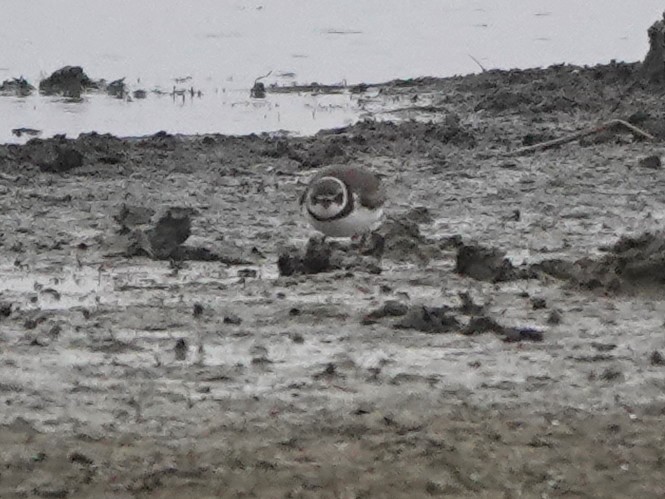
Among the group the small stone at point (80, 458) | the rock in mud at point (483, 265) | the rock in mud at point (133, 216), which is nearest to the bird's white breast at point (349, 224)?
the rock in mud at point (133, 216)

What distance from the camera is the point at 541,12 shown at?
85.1 feet

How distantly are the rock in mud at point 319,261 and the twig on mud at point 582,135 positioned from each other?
4.11 meters

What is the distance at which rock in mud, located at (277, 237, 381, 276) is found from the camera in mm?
8391

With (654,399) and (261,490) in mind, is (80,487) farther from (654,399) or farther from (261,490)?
(654,399)

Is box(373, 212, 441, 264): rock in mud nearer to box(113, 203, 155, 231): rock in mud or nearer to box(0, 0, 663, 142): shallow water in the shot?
box(113, 203, 155, 231): rock in mud

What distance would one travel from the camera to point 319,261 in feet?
27.6

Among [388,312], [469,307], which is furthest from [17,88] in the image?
[469,307]

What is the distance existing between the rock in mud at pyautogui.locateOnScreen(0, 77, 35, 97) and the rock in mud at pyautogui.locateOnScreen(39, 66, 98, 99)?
15 centimetres

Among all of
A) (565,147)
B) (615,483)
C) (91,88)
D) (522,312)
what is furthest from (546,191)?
(91,88)

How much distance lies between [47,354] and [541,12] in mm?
20092

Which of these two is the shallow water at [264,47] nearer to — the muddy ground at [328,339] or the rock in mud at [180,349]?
the muddy ground at [328,339]

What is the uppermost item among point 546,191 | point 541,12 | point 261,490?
point 541,12

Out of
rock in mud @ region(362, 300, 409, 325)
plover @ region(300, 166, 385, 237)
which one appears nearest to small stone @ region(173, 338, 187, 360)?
rock in mud @ region(362, 300, 409, 325)

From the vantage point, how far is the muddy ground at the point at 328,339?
A: 18.4 ft
